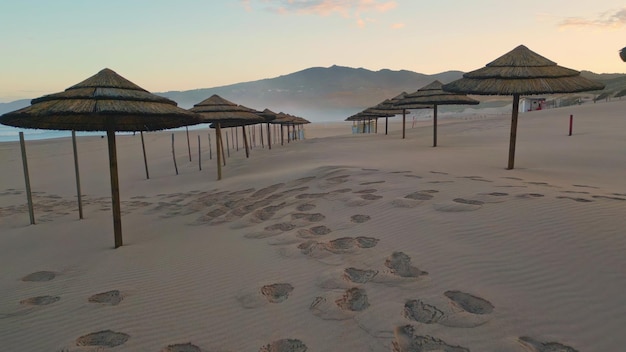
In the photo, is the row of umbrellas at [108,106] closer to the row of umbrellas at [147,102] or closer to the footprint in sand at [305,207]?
the row of umbrellas at [147,102]

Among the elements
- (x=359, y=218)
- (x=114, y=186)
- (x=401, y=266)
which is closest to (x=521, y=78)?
(x=359, y=218)

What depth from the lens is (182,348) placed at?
8.54 ft

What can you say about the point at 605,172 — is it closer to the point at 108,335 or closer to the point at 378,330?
the point at 378,330

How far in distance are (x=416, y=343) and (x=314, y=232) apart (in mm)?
2195

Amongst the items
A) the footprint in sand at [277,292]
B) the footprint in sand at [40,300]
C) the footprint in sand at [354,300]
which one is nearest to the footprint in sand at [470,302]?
the footprint in sand at [354,300]

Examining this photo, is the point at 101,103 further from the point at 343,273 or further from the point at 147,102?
the point at 343,273

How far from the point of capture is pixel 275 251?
4094mm

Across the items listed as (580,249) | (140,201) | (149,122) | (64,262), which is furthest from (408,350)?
(140,201)

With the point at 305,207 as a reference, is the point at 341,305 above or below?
below

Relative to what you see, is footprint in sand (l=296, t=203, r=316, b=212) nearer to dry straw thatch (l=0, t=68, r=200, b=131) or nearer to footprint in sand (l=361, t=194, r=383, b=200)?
footprint in sand (l=361, t=194, r=383, b=200)

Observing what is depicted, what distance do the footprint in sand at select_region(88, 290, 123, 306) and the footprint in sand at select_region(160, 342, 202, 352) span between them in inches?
38.3

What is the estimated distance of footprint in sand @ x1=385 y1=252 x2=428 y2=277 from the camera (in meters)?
3.17

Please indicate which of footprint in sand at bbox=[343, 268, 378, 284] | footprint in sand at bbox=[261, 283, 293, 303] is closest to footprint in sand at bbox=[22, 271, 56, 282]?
footprint in sand at bbox=[261, 283, 293, 303]

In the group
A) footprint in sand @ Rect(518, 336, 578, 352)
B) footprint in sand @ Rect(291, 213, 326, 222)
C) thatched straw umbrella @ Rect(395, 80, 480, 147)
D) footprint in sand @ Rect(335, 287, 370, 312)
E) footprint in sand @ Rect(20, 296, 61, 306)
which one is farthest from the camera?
thatched straw umbrella @ Rect(395, 80, 480, 147)
